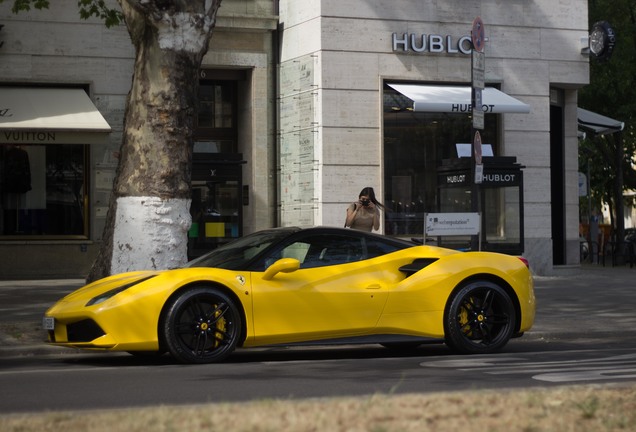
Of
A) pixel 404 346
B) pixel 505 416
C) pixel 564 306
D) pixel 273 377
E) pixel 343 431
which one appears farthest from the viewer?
pixel 564 306

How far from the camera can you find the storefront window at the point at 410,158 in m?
22.5

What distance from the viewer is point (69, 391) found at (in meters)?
8.44

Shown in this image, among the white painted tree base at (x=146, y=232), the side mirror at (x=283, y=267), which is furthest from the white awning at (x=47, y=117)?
the side mirror at (x=283, y=267)

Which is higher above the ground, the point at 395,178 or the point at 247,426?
the point at 395,178

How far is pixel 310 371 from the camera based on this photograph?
9.85 meters

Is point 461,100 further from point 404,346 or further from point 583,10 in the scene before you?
point 404,346

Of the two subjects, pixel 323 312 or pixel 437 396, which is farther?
pixel 323 312

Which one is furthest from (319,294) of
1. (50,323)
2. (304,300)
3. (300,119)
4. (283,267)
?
(300,119)

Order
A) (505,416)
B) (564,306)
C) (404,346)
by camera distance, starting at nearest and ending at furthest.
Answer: (505,416), (404,346), (564,306)

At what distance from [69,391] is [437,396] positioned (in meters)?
2.86

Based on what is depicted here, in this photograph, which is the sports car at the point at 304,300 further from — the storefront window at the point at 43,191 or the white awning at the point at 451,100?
the storefront window at the point at 43,191

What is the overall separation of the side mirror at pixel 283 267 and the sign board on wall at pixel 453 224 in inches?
223

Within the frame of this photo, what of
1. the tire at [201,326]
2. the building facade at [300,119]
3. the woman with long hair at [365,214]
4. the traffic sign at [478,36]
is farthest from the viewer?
the building facade at [300,119]

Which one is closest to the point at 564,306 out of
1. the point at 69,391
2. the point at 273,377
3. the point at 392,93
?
the point at 392,93
